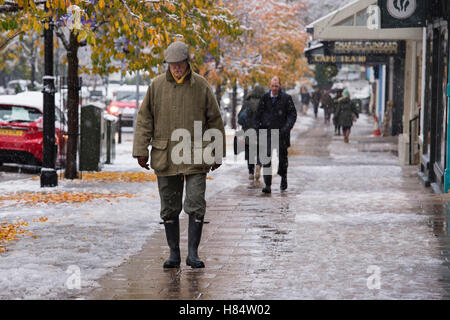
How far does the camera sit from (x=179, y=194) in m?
8.13

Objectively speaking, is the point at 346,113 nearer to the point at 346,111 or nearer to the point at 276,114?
the point at 346,111

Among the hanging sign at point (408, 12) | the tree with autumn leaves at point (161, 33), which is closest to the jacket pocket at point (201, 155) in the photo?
the tree with autumn leaves at point (161, 33)

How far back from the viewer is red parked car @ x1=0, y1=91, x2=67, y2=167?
18.2m

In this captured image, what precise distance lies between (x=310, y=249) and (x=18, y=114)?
1075cm

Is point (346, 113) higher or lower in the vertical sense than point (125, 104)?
lower

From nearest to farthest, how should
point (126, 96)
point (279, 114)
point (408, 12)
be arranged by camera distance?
point (279, 114) → point (408, 12) → point (126, 96)

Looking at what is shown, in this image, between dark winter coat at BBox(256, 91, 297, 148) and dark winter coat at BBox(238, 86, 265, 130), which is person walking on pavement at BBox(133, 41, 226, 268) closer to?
dark winter coat at BBox(256, 91, 297, 148)

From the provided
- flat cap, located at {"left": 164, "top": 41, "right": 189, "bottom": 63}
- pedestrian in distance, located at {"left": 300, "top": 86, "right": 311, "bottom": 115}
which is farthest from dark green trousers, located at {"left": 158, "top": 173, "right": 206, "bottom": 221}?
pedestrian in distance, located at {"left": 300, "top": 86, "right": 311, "bottom": 115}

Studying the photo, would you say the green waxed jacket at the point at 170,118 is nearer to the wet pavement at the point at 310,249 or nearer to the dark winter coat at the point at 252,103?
the wet pavement at the point at 310,249

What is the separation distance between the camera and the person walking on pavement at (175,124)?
7.93 m

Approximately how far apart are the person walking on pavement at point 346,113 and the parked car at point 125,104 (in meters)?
7.76

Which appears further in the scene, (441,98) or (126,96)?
(126,96)

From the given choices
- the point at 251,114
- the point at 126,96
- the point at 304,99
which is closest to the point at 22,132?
the point at 251,114
